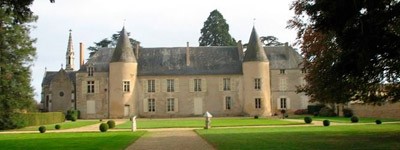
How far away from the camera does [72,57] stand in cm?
6284

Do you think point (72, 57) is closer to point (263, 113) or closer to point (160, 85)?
point (160, 85)

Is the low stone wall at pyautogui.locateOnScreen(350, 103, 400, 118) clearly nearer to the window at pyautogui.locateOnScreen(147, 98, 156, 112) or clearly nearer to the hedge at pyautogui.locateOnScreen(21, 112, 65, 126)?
the window at pyautogui.locateOnScreen(147, 98, 156, 112)

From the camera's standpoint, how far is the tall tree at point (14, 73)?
30.1 meters

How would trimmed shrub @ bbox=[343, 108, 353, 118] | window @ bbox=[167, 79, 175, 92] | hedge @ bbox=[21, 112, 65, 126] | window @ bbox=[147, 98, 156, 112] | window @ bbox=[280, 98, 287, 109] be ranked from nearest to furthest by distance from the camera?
hedge @ bbox=[21, 112, 65, 126] → trimmed shrub @ bbox=[343, 108, 353, 118] → window @ bbox=[147, 98, 156, 112] → window @ bbox=[167, 79, 175, 92] → window @ bbox=[280, 98, 287, 109]

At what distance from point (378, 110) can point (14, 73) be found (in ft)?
83.7

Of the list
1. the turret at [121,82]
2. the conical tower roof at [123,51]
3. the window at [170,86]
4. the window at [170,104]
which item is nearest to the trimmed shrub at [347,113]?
the window at [170,104]

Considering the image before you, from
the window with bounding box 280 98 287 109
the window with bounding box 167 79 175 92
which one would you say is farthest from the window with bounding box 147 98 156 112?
the window with bounding box 280 98 287 109

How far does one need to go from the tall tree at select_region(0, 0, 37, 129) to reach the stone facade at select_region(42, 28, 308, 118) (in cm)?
1619

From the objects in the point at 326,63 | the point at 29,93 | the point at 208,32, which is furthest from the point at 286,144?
the point at 208,32

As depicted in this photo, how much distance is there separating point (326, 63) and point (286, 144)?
4358mm

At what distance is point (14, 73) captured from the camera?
102 ft

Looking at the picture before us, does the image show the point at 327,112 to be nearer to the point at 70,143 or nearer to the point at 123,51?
the point at 123,51

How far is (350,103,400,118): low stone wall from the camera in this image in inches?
1384

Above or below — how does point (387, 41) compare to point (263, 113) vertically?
above
